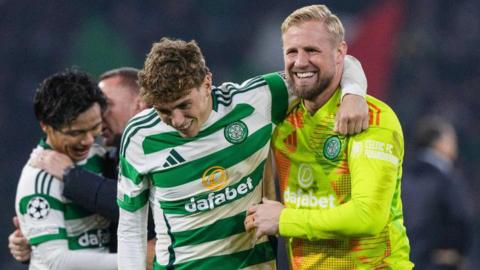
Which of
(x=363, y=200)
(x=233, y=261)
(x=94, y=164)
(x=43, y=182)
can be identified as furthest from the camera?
(x=94, y=164)

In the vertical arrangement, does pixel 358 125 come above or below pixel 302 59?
below

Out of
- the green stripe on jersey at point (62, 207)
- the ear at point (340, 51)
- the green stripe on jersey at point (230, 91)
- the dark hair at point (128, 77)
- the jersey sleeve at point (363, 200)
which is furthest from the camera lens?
the dark hair at point (128, 77)

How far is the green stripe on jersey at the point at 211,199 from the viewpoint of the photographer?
11.0 feet

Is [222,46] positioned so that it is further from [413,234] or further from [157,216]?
[157,216]

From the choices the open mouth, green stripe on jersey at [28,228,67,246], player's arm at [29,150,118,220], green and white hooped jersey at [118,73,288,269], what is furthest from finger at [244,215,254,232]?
green stripe on jersey at [28,228,67,246]

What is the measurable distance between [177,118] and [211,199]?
355 millimetres

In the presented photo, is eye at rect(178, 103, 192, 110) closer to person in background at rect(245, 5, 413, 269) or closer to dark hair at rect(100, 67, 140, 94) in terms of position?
person in background at rect(245, 5, 413, 269)

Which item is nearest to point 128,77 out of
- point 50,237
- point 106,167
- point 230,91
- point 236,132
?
point 106,167

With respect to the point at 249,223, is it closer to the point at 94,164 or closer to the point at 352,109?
the point at 352,109

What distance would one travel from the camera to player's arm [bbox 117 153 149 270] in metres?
3.41

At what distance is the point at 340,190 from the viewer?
10.8ft

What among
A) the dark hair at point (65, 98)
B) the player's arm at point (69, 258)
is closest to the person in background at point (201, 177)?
the player's arm at point (69, 258)

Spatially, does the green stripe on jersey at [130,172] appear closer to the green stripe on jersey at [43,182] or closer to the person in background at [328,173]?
the person in background at [328,173]

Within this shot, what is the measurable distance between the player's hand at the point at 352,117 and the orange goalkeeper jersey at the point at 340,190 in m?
0.03
